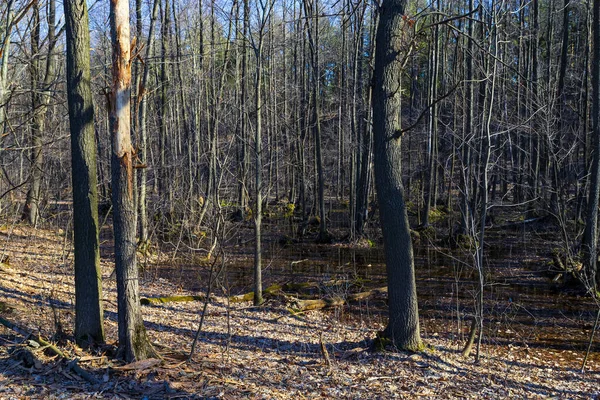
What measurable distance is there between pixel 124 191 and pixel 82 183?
2.45 ft

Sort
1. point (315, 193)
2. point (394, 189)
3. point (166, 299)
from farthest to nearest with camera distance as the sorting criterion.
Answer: point (315, 193), point (166, 299), point (394, 189)

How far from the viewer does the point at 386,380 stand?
5773mm

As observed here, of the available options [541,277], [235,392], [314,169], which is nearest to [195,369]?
[235,392]

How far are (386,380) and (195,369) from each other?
7.25 ft

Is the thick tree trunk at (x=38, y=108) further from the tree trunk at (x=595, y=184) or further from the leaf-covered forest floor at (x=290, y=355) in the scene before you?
the tree trunk at (x=595, y=184)

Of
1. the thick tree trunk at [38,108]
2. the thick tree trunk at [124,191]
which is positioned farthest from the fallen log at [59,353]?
the thick tree trunk at [38,108]

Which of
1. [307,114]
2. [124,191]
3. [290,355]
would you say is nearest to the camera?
[124,191]

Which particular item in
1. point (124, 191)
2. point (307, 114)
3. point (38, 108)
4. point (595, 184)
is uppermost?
point (307, 114)

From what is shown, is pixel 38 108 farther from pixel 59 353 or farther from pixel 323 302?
pixel 323 302

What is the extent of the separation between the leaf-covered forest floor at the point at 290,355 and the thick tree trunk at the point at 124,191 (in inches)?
12.9

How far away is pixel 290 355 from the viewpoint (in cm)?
690

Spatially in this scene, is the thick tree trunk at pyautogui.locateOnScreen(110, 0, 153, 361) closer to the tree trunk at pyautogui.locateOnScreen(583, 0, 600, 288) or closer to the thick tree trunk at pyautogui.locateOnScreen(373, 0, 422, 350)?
the thick tree trunk at pyautogui.locateOnScreen(373, 0, 422, 350)

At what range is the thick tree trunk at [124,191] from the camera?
516 centimetres

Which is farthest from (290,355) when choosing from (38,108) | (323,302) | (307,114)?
(307,114)
